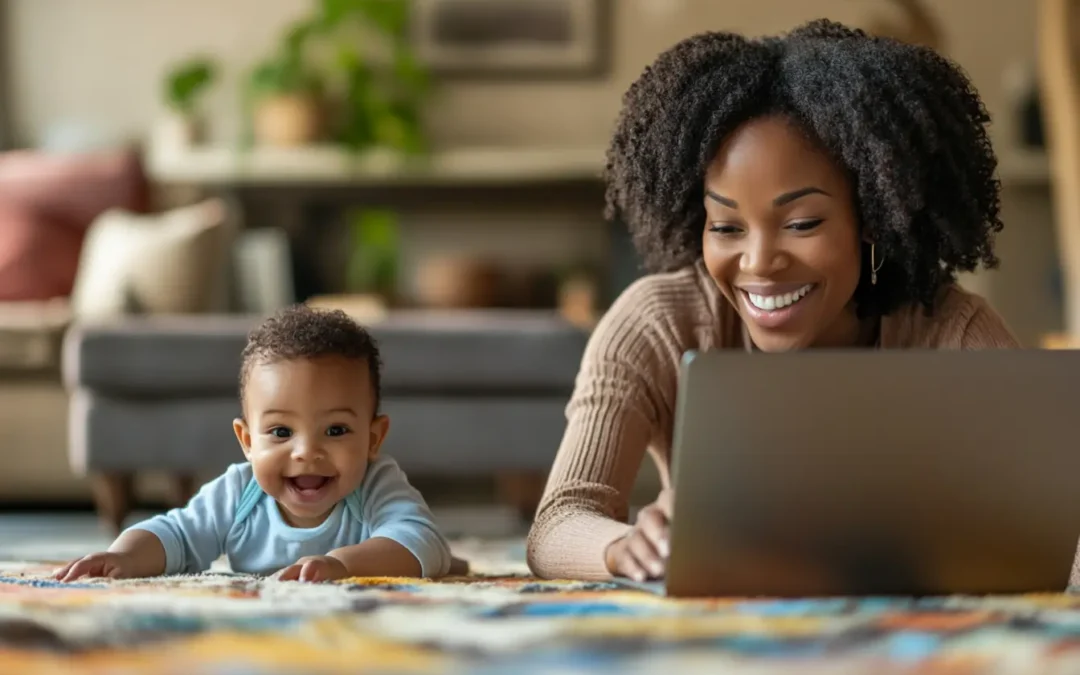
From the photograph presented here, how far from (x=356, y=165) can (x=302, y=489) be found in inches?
140

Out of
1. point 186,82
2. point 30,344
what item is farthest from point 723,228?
point 186,82

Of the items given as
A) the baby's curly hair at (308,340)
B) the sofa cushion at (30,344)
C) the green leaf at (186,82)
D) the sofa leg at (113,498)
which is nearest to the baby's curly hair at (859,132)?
the baby's curly hair at (308,340)

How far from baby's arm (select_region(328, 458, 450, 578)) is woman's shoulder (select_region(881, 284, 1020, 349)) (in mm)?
505

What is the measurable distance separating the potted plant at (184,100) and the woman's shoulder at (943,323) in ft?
12.6

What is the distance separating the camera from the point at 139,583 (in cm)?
113

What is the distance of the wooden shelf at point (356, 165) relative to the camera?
4797mm

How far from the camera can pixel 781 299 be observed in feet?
4.21

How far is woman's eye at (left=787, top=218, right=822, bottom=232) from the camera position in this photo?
4.09ft

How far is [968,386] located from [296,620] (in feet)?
1.54

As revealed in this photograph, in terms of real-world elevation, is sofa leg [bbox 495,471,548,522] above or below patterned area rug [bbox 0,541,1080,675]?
below

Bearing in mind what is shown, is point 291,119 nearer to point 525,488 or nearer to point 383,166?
point 383,166

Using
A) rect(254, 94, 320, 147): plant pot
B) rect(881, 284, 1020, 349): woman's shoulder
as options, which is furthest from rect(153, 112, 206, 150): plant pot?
rect(881, 284, 1020, 349): woman's shoulder

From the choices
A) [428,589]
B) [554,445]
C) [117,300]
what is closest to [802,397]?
[428,589]

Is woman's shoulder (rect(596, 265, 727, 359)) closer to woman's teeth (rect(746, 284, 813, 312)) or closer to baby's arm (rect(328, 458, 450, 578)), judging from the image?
woman's teeth (rect(746, 284, 813, 312))
